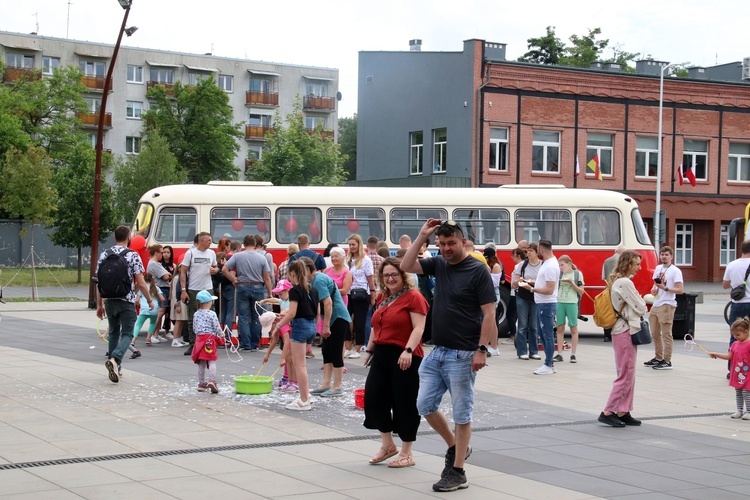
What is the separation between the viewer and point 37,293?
3697cm

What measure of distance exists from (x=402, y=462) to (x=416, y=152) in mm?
38804

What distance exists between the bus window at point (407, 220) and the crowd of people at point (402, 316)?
3.90 metres

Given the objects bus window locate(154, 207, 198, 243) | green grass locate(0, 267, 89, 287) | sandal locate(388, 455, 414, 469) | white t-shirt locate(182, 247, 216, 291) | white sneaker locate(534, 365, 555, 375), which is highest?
bus window locate(154, 207, 198, 243)

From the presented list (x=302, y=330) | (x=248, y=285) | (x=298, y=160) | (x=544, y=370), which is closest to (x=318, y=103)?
(x=298, y=160)

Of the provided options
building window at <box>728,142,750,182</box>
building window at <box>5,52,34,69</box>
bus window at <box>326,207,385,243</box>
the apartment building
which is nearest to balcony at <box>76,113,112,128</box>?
building window at <box>5,52,34,69</box>

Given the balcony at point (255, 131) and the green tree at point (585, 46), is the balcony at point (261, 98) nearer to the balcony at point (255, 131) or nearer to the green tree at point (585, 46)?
the balcony at point (255, 131)

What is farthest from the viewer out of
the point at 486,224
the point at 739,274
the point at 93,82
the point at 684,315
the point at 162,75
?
the point at 162,75

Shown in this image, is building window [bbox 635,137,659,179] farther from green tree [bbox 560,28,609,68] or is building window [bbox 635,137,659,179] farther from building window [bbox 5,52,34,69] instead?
building window [bbox 5,52,34,69]

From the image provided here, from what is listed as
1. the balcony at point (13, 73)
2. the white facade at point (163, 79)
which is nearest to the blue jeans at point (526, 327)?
the white facade at point (163, 79)

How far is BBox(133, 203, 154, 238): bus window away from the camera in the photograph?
21.3m

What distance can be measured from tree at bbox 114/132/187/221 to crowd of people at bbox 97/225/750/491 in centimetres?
3882

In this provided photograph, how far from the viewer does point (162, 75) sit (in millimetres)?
80625

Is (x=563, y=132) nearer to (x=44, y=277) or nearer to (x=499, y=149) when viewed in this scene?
(x=499, y=149)

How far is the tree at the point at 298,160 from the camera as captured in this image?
174ft
